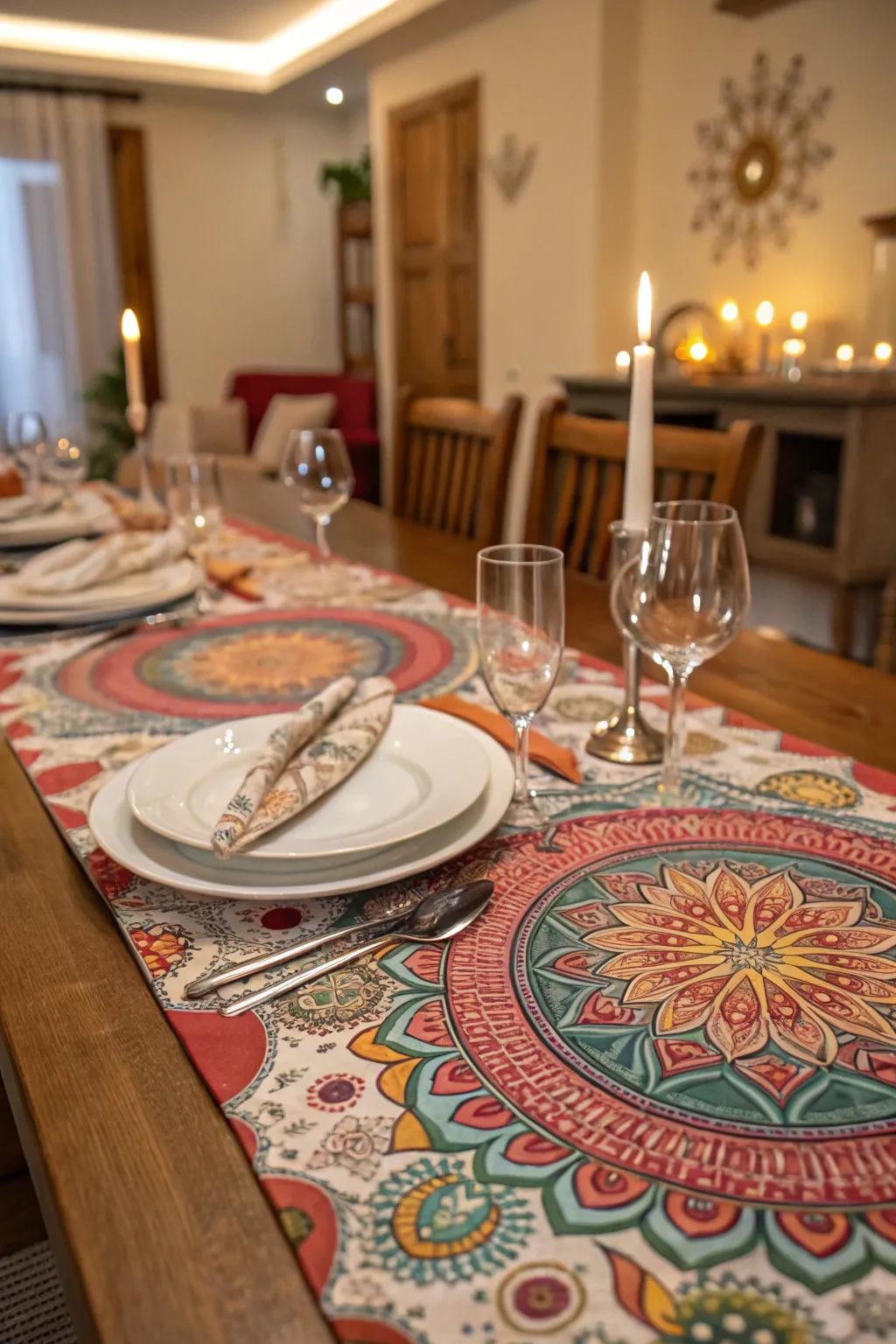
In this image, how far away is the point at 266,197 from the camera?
7.02 meters

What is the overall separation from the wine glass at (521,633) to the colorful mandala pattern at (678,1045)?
0.35 feet

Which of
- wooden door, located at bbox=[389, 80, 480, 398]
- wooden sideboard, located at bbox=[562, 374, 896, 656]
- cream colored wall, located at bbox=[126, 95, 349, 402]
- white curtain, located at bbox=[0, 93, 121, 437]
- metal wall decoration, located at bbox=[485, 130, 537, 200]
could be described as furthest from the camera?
cream colored wall, located at bbox=[126, 95, 349, 402]

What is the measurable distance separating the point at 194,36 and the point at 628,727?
19.9ft

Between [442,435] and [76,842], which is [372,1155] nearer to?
[76,842]

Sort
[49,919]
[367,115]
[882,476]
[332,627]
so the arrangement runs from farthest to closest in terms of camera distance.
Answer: [367,115] → [882,476] → [332,627] → [49,919]

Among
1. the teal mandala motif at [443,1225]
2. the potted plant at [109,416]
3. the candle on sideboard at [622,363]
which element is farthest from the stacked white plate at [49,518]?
the potted plant at [109,416]

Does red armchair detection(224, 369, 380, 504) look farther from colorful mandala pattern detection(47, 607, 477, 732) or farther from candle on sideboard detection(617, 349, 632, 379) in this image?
colorful mandala pattern detection(47, 607, 477, 732)

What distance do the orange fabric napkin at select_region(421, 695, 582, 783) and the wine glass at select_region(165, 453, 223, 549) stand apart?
0.51 metres

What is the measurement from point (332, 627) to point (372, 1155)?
87 cm

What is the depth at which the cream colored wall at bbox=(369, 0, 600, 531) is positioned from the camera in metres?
4.38

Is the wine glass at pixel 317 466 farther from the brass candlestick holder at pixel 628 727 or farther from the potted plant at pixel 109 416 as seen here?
the potted plant at pixel 109 416

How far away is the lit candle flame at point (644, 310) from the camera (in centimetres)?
82

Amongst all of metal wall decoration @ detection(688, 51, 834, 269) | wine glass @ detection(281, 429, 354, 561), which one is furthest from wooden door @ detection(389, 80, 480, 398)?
wine glass @ detection(281, 429, 354, 561)

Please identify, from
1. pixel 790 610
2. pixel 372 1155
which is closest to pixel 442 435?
pixel 372 1155
